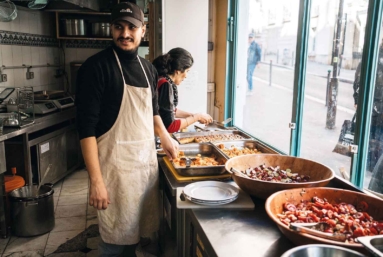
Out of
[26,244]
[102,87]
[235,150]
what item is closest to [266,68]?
[235,150]

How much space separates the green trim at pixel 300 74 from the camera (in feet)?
8.17

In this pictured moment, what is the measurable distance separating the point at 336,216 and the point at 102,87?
1.29 meters

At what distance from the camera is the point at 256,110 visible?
3.90 metres

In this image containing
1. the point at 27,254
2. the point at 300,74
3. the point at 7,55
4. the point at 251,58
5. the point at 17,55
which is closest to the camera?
the point at 300,74

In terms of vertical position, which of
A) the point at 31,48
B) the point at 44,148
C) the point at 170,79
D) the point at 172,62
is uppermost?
the point at 31,48

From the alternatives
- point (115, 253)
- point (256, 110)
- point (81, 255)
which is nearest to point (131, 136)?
point (115, 253)

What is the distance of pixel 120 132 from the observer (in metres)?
2.02

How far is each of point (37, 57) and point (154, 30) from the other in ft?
7.05

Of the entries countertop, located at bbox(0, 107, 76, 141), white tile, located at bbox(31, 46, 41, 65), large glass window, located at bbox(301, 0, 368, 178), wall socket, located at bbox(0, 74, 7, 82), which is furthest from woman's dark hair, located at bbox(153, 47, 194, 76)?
white tile, located at bbox(31, 46, 41, 65)

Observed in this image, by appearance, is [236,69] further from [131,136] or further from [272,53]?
[131,136]

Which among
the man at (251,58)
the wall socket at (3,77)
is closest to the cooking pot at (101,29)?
the wall socket at (3,77)

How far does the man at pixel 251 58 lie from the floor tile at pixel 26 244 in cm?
252

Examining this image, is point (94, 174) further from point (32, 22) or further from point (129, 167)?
point (32, 22)

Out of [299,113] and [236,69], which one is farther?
[236,69]
